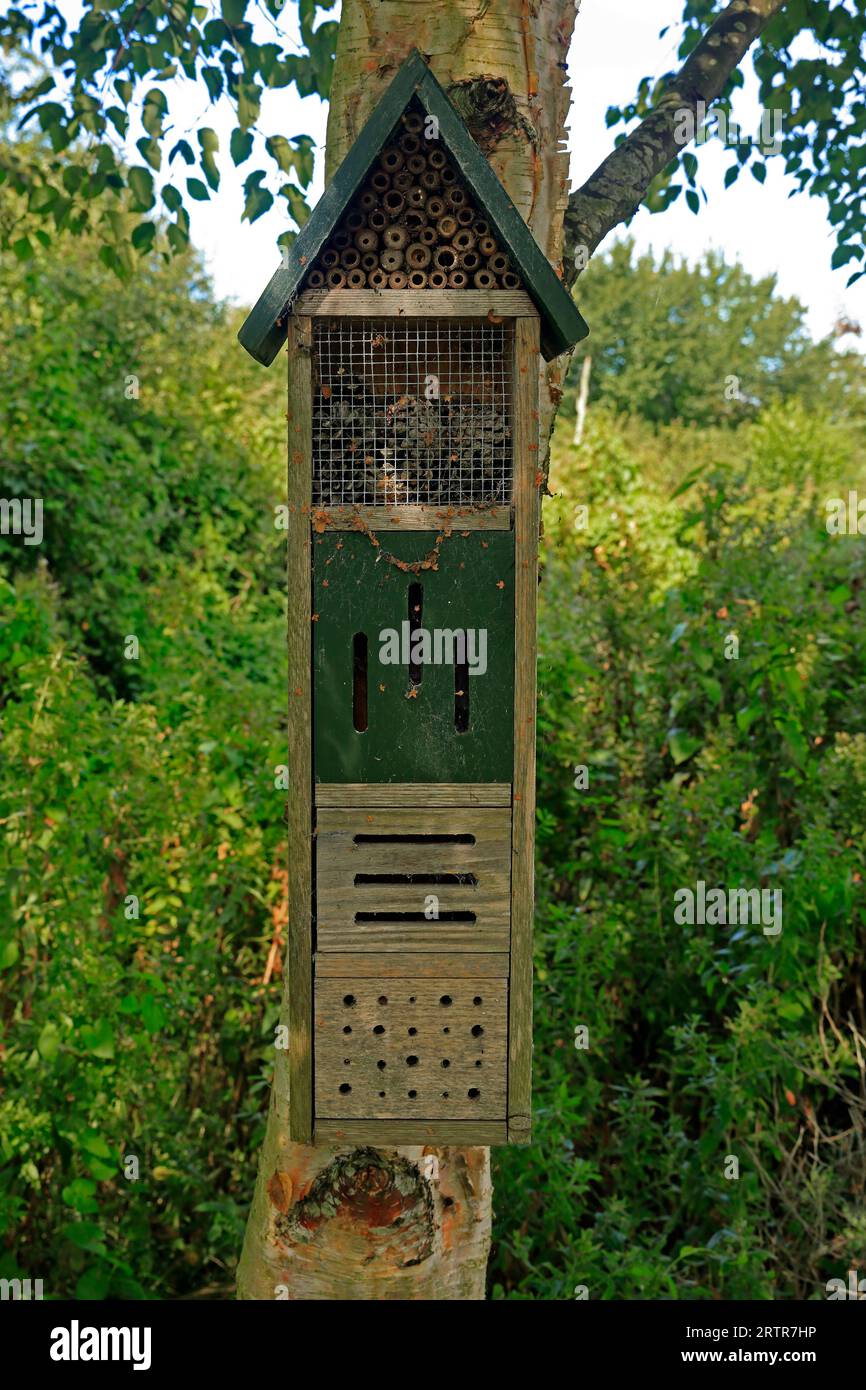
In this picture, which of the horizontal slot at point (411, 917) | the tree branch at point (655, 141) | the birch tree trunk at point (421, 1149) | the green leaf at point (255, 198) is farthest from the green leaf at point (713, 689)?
the horizontal slot at point (411, 917)

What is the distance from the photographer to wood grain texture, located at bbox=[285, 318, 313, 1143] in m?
2.20

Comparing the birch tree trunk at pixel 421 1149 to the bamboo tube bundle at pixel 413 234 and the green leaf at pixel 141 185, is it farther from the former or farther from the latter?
the green leaf at pixel 141 185

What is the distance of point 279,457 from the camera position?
1037 centimetres

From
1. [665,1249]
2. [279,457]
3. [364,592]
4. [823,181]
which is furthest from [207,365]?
[364,592]

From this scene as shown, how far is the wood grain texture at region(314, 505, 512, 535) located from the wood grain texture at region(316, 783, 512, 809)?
43 cm

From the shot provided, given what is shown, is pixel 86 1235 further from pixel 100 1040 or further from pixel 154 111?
pixel 154 111

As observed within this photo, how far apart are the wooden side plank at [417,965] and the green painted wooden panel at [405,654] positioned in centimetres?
31

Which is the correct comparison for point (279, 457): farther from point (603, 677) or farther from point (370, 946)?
point (370, 946)

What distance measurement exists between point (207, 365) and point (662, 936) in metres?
7.76

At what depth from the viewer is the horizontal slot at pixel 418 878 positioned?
7.54ft

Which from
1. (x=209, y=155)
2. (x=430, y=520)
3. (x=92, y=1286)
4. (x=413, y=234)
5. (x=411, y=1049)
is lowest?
(x=92, y=1286)

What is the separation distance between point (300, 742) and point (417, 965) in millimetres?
438

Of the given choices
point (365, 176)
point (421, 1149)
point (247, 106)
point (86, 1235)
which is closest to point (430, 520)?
point (365, 176)

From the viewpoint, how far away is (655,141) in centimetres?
303
